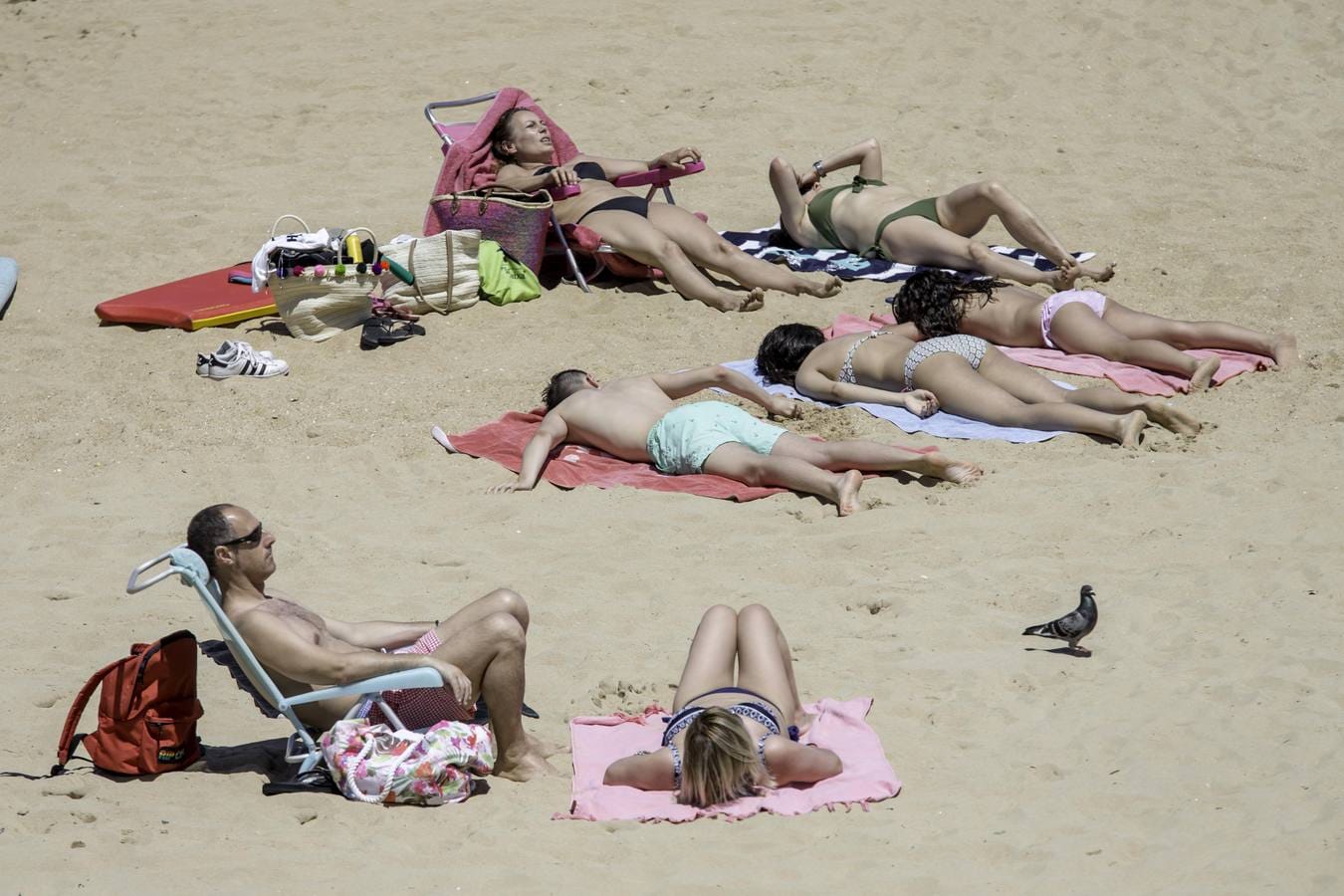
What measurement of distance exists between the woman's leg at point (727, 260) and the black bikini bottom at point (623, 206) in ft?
0.27

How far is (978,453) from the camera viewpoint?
6.41 meters

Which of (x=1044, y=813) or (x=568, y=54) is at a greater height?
(x=568, y=54)

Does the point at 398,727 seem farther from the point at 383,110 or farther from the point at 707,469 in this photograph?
the point at 383,110

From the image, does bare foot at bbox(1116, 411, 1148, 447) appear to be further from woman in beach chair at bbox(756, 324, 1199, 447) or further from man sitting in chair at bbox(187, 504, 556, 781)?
man sitting in chair at bbox(187, 504, 556, 781)

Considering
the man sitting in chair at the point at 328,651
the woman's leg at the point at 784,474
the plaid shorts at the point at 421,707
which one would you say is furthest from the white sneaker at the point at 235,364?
the plaid shorts at the point at 421,707

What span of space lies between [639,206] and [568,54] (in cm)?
386

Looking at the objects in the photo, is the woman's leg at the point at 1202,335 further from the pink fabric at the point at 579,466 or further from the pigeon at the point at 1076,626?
the pigeon at the point at 1076,626

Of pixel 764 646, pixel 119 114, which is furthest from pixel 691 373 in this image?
pixel 119 114

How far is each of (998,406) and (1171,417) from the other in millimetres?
712

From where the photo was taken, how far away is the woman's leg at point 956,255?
8047 mm

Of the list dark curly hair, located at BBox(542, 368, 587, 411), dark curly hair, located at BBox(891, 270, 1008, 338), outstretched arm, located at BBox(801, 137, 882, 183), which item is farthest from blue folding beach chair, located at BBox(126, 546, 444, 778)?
outstretched arm, located at BBox(801, 137, 882, 183)

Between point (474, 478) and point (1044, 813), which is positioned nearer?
point (1044, 813)

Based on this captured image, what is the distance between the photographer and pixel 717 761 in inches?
162

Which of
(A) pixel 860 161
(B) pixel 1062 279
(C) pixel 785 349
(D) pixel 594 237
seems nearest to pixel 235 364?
(D) pixel 594 237
